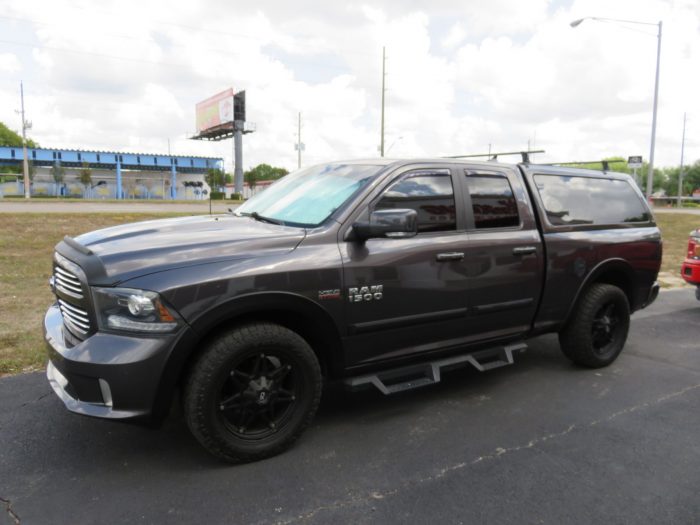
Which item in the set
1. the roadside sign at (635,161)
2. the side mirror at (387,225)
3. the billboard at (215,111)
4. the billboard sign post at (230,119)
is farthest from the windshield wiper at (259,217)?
the billboard at (215,111)

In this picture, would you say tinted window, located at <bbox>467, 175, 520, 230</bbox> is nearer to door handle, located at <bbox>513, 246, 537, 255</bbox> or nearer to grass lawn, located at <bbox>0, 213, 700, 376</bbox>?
door handle, located at <bbox>513, 246, 537, 255</bbox>

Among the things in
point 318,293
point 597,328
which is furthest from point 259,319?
point 597,328

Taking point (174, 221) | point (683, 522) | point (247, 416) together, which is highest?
point (174, 221)

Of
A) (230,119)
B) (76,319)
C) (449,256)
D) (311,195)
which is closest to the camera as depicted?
(76,319)

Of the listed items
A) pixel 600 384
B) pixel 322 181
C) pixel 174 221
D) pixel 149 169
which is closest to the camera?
pixel 174 221

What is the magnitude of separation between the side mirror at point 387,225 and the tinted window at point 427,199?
13.0 inches

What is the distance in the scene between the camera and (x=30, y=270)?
8.77 m

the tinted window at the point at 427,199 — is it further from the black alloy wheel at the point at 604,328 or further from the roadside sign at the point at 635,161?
the roadside sign at the point at 635,161

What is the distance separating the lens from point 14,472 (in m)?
2.96

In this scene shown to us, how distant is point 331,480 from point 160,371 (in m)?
1.10

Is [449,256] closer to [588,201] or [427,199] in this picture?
[427,199]

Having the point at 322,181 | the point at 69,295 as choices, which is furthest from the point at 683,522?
the point at 69,295

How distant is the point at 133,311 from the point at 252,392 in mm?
812

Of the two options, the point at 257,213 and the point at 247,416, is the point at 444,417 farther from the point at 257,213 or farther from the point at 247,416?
the point at 257,213
